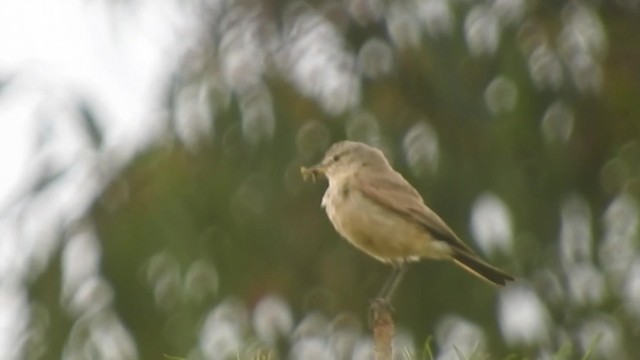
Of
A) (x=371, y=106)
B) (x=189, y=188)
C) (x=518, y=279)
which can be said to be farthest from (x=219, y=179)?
(x=518, y=279)

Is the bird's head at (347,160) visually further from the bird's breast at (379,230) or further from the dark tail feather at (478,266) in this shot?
the dark tail feather at (478,266)

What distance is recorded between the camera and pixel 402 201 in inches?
231

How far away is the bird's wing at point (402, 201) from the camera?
18.7 feet

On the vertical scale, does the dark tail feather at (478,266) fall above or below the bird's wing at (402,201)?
below

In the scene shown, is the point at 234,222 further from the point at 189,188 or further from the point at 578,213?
Result: the point at 578,213

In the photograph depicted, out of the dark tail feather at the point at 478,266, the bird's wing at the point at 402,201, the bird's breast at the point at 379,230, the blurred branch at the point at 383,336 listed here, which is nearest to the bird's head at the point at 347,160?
the bird's wing at the point at 402,201

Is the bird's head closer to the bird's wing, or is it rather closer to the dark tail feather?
the bird's wing

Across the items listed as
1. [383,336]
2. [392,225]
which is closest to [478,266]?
[392,225]

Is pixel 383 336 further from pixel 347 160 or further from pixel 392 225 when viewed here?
pixel 347 160

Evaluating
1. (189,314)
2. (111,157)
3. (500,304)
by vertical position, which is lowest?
(500,304)

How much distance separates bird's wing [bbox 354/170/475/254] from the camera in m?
5.71

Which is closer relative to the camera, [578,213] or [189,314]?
[189,314]

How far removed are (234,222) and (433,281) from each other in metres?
0.84

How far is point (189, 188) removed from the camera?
8156 millimetres
